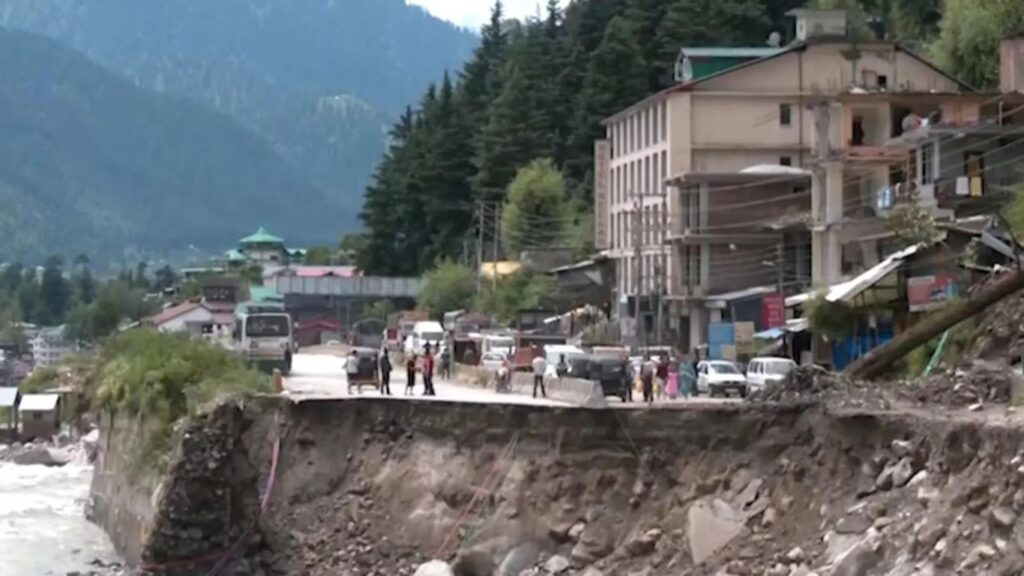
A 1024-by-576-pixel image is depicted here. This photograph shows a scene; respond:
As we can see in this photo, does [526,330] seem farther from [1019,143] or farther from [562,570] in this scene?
[562,570]

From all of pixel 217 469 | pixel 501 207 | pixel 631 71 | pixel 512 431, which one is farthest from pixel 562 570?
pixel 501 207

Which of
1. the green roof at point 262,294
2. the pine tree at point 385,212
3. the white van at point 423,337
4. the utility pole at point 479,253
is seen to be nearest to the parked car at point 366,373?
the white van at point 423,337

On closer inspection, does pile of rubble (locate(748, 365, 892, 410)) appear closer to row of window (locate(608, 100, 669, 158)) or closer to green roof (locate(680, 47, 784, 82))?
row of window (locate(608, 100, 669, 158))

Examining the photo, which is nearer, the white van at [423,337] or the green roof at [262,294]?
the white van at [423,337]

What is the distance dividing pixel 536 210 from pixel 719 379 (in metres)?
55.0

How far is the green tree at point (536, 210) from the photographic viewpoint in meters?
104

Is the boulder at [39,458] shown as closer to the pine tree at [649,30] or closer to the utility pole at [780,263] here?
the utility pole at [780,263]

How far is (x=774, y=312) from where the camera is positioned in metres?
60.9

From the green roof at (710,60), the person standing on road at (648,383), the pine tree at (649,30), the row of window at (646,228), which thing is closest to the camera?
the person standing on road at (648,383)

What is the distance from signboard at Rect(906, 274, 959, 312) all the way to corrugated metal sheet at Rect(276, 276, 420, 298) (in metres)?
76.8

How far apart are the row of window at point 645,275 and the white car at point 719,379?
27.2 m

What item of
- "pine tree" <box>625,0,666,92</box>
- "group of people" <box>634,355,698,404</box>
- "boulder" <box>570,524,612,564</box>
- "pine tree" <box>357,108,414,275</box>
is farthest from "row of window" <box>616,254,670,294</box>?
"boulder" <box>570,524,612,564</box>

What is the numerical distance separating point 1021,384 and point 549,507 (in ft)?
24.7

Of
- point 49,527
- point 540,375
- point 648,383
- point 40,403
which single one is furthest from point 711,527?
point 40,403
